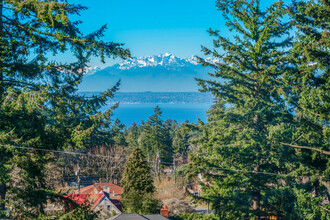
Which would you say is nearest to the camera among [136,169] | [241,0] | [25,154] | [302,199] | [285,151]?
[25,154]

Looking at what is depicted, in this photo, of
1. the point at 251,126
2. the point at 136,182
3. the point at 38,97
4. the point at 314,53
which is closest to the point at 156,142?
the point at 136,182

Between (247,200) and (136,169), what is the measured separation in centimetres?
1320

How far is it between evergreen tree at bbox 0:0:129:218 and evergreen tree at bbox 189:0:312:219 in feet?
27.9

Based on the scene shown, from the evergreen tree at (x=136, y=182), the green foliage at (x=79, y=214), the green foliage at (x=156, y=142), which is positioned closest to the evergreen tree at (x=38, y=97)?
the green foliage at (x=79, y=214)

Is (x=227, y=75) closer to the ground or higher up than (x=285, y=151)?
higher up

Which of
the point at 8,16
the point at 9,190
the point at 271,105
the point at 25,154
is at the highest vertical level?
the point at 8,16

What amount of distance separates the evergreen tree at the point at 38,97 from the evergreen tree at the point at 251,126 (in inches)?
335

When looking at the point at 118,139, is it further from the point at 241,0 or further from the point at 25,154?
the point at 25,154

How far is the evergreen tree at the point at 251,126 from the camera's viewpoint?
14.2 metres

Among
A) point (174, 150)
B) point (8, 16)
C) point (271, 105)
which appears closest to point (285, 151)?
point (271, 105)

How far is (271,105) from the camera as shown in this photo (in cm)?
1471

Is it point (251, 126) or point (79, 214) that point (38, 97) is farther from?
point (251, 126)

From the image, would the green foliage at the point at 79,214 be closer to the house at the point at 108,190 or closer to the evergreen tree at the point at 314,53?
the evergreen tree at the point at 314,53

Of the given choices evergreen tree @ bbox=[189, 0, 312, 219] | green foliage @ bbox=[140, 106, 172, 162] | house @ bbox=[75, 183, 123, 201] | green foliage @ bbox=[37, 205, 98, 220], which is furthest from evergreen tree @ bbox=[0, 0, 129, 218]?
green foliage @ bbox=[140, 106, 172, 162]
